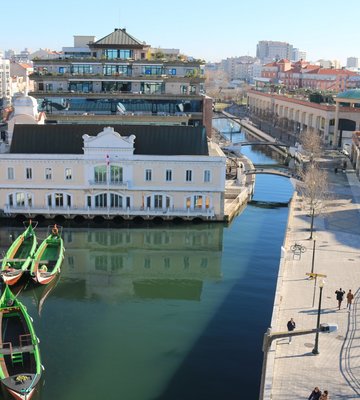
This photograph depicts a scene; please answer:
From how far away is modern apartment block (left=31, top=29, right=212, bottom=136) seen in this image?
249 ft

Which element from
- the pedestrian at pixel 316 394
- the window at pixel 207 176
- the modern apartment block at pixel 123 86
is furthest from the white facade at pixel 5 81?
the pedestrian at pixel 316 394

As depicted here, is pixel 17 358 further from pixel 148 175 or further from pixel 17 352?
pixel 148 175

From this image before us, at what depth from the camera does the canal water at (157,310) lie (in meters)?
27.5

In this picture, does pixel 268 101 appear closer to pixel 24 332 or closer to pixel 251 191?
pixel 251 191

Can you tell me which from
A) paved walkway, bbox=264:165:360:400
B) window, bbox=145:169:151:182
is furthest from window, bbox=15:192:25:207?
paved walkway, bbox=264:165:360:400

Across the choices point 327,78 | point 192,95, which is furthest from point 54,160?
point 327,78

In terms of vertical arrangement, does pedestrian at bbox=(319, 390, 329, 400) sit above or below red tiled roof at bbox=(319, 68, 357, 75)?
below

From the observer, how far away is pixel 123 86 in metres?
76.9

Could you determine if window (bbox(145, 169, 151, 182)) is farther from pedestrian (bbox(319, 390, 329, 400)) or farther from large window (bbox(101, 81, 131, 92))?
pedestrian (bbox(319, 390, 329, 400))

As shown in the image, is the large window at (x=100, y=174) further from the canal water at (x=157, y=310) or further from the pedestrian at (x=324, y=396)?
the pedestrian at (x=324, y=396)

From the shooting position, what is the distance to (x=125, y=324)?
112 ft

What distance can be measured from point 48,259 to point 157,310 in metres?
12.0

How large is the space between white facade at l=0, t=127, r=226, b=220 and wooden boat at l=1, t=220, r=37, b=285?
24.7 feet

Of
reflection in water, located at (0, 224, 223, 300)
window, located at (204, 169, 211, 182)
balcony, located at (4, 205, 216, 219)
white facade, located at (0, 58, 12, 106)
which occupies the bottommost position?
reflection in water, located at (0, 224, 223, 300)
